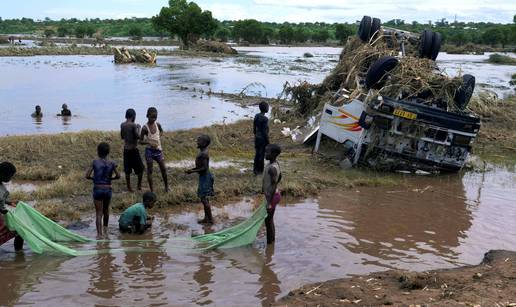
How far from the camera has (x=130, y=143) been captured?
9125 mm

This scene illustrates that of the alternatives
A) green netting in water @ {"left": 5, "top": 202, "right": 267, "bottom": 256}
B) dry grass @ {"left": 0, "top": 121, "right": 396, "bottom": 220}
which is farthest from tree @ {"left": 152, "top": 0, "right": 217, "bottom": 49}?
green netting in water @ {"left": 5, "top": 202, "right": 267, "bottom": 256}

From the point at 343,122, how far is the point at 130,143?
16.3 feet

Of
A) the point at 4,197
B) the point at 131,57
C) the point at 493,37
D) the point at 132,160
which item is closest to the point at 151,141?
the point at 132,160

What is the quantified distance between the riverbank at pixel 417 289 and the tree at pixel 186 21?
254 feet

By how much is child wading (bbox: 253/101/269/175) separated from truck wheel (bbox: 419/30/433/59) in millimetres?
5347

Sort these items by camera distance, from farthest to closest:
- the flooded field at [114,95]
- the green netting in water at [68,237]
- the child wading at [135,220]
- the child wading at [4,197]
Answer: the flooded field at [114,95], the child wading at [135,220], the green netting in water at [68,237], the child wading at [4,197]

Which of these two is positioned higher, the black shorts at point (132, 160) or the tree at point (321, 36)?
the tree at point (321, 36)

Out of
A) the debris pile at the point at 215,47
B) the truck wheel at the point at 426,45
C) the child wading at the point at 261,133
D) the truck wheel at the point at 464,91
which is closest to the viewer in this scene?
the child wading at the point at 261,133

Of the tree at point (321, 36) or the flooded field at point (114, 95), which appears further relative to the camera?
the tree at point (321, 36)

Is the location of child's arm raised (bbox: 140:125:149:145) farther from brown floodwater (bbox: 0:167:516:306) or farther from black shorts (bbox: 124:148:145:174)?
brown floodwater (bbox: 0:167:516:306)

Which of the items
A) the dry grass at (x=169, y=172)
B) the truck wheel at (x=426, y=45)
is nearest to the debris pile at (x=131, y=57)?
the dry grass at (x=169, y=172)

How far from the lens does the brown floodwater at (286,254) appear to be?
576 cm

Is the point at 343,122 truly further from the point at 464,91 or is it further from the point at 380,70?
the point at 464,91

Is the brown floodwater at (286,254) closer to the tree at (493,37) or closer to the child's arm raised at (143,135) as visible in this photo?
the child's arm raised at (143,135)
